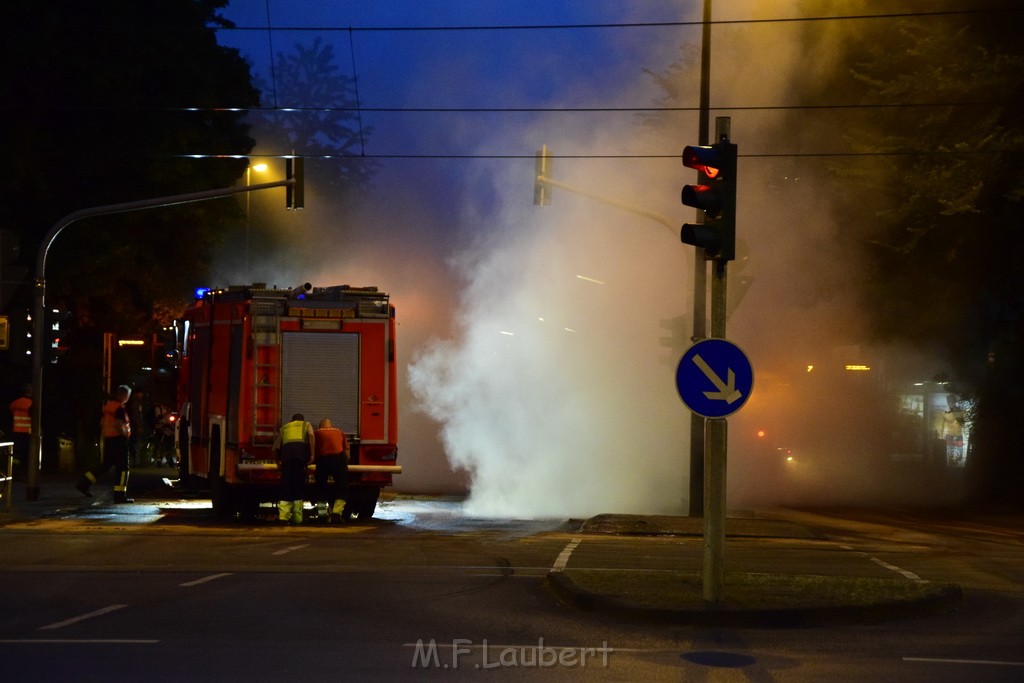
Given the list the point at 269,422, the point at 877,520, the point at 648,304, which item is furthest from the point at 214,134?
the point at 877,520

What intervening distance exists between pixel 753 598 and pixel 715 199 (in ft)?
9.82

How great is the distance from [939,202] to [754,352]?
8073mm

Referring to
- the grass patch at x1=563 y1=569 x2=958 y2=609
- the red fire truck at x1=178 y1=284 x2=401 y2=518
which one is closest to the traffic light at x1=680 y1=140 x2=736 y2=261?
the grass patch at x1=563 y1=569 x2=958 y2=609

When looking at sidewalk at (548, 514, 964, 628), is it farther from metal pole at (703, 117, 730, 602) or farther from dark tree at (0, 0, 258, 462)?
dark tree at (0, 0, 258, 462)

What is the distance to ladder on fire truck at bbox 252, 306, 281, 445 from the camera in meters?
18.1

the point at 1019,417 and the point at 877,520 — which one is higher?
the point at 1019,417

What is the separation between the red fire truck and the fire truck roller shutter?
0.01m

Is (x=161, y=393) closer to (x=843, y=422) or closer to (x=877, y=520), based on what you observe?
(x=877, y=520)

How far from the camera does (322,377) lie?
18609 millimetres

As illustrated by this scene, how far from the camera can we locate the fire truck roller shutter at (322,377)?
18.4 meters

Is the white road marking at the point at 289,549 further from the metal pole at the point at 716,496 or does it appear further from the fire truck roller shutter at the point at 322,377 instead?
the metal pole at the point at 716,496

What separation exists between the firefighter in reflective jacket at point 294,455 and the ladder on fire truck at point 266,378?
0.22 metres

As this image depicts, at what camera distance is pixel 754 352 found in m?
30.5

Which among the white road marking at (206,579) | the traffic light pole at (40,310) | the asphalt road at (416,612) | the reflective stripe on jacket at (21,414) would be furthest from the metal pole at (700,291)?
the reflective stripe on jacket at (21,414)
